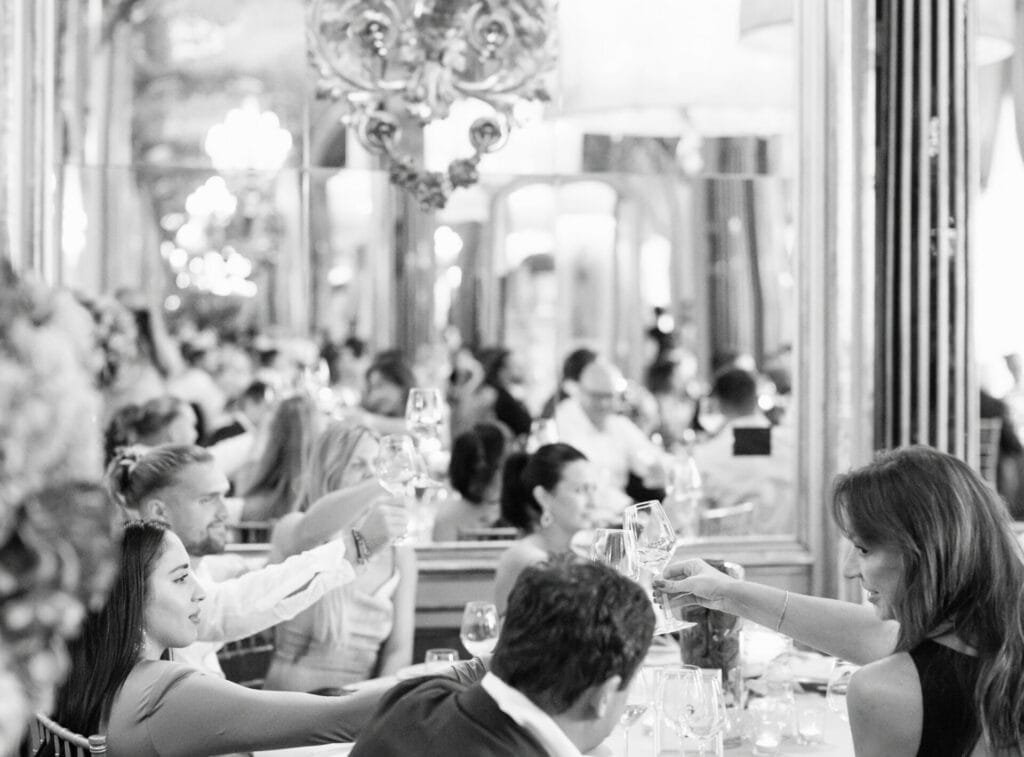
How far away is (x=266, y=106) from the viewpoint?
6652 millimetres

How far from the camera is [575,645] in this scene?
5.80 ft

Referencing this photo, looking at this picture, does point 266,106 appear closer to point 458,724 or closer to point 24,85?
point 24,85

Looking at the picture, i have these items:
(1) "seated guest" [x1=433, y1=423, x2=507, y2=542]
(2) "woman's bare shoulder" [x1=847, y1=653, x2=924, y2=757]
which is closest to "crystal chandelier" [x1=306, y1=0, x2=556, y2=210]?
(1) "seated guest" [x1=433, y1=423, x2=507, y2=542]

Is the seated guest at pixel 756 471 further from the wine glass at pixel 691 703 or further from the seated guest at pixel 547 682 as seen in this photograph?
the seated guest at pixel 547 682

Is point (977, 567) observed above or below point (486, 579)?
above

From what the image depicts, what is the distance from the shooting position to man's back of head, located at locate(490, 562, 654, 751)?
5.78 ft

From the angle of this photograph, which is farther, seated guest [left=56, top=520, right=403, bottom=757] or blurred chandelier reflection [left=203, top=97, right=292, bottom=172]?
blurred chandelier reflection [left=203, top=97, right=292, bottom=172]

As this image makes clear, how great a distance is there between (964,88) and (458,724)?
11.4 feet

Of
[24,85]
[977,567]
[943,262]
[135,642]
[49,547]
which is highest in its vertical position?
[24,85]

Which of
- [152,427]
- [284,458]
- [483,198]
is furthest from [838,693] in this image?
[483,198]

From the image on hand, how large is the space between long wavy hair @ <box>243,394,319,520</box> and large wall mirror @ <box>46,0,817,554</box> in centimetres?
102

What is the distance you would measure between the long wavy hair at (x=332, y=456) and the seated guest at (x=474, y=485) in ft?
2.87

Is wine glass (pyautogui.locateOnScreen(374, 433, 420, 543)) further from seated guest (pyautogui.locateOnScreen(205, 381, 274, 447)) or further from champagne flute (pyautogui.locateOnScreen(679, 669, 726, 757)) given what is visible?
seated guest (pyautogui.locateOnScreen(205, 381, 274, 447))

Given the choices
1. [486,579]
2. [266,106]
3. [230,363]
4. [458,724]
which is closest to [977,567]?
[458,724]
